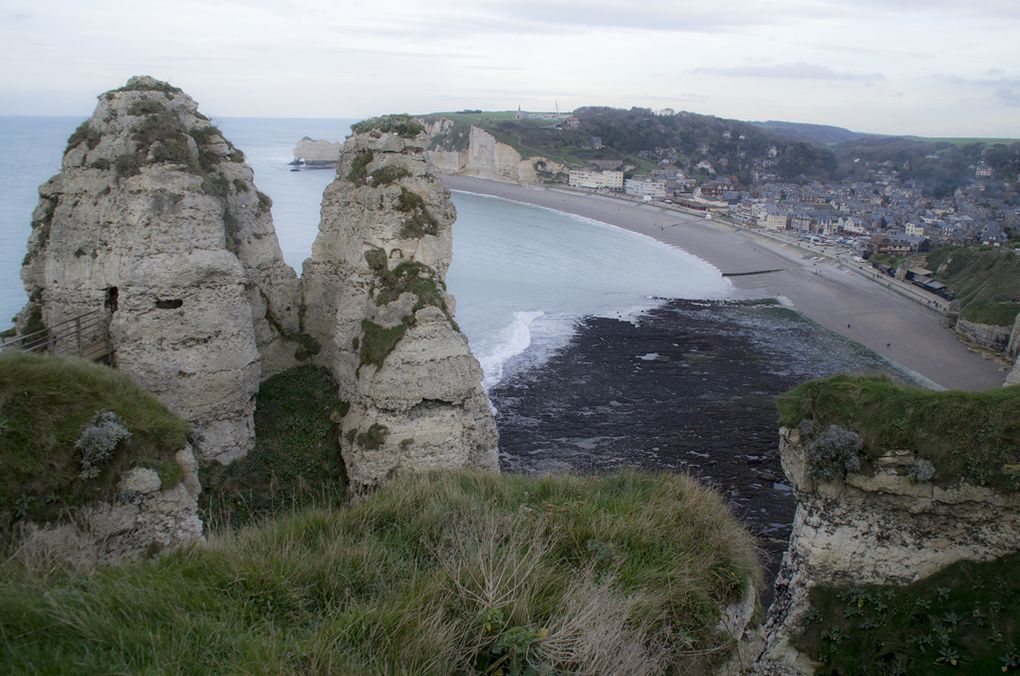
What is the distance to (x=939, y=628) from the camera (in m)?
9.76

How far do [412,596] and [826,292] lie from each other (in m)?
57.4

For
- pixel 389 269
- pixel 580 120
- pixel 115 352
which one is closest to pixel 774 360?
pixel 389 269

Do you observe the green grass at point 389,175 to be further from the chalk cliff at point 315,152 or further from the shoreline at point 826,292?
the chalk cliff at point 315,152

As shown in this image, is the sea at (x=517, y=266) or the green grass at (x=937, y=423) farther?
the sea at (x=517, y=266)

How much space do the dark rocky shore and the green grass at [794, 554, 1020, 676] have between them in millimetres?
5263

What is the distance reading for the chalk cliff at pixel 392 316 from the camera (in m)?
14.7

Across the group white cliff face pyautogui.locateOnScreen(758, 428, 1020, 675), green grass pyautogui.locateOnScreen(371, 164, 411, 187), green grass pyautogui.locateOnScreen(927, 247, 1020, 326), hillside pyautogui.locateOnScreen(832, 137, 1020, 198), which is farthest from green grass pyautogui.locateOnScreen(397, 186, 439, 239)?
hillside pyautogui.locateOnScreen(832, 137, 1020, 198)

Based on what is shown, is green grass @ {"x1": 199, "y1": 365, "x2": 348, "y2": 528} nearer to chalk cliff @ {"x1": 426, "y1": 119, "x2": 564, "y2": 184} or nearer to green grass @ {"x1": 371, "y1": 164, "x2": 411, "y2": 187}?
green grass @ {"x1": 371, "y1": 164, "x2": 411, "y2": 187}

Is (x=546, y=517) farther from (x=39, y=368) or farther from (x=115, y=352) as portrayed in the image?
(x=115, y=352)

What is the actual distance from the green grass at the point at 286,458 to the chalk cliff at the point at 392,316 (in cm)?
62

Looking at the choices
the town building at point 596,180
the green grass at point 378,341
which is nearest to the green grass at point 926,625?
the green grass at point 378,341

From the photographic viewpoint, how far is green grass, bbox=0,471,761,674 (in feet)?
13.0

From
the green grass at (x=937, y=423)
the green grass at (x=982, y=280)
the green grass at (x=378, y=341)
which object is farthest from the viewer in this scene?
the green grass at (x=982, y=280)

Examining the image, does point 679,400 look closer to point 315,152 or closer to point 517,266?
point 517,266
